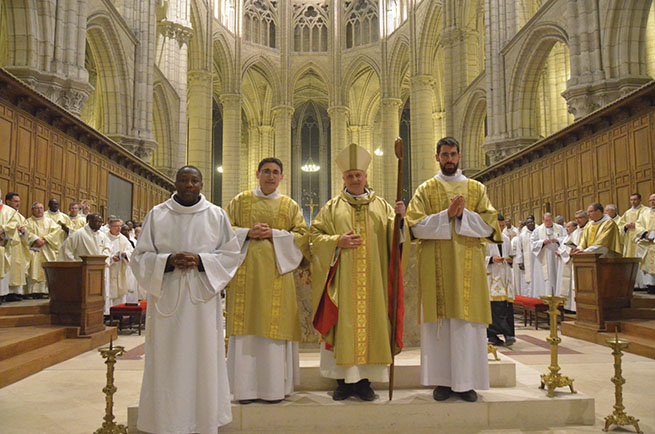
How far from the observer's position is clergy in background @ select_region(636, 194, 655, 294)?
8367 mm

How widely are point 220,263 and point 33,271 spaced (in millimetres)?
6847

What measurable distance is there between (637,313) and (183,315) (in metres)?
6.51

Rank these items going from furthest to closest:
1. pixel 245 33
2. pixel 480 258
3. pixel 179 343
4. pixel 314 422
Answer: pixel 245 33 → pixel 480 258 → pixel 314 422 → pixel 179 343

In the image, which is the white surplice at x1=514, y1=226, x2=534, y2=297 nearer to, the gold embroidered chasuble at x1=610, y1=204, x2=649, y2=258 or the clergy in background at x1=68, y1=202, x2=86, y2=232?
the gold embroidered chasuble at x1=610, y1=204, x2=649, y2=258

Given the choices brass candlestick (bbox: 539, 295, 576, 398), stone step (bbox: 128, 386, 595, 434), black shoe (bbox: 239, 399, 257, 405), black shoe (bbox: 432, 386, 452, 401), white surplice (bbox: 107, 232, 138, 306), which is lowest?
stone step (bbox: 128, 386, 595, 434)

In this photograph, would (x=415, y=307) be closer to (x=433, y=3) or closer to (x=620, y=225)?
(x=620, y=225)

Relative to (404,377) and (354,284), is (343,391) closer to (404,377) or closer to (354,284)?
(404,377)

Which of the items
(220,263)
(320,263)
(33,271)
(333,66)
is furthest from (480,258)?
(333,66)

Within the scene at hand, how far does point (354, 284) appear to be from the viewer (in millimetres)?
3578

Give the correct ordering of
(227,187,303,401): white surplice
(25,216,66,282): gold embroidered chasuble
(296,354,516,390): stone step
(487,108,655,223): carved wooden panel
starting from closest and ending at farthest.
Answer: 1. (227,187,303,401): white surplice
2. (296,354,516,390): stone step
3. (25,216,66,282): gold embroidered chasuble
4. (487,108,655,223): carved wooden panel

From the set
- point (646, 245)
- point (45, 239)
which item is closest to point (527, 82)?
point (646, 245)

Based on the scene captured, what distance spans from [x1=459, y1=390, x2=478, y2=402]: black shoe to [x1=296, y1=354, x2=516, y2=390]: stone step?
0.49m

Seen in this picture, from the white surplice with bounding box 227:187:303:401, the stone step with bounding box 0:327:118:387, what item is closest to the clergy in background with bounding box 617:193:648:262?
the white surplice with bounding box 227:187:303:401

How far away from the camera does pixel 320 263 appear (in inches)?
142
